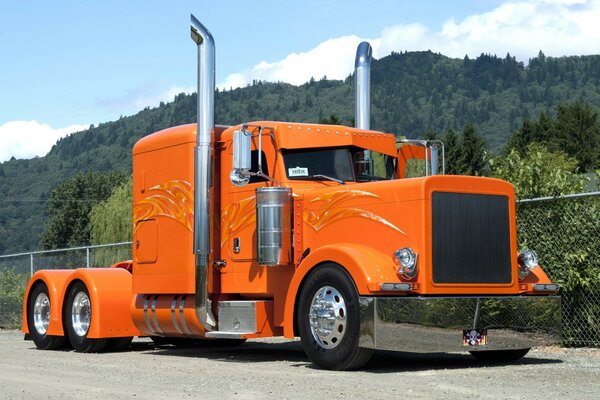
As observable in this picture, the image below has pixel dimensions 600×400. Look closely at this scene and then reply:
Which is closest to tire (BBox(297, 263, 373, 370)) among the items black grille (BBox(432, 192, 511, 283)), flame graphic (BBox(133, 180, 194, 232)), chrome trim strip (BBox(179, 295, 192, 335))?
black grille (BBox(432, 192, 511, 283))

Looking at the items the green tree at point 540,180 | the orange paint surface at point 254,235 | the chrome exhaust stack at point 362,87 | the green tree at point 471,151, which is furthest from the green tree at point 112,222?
the green tree at point 540,180

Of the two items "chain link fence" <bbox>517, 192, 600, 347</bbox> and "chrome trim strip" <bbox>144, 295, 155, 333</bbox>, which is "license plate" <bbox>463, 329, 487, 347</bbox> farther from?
"chrome trim strip" <bbox>144, 295, 155, 333</bbox>

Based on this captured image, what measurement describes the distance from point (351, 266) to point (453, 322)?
124 centimetres

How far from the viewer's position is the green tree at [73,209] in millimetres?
106875

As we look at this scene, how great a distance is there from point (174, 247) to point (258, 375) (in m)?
3.57

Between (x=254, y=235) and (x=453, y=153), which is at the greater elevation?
(x=453, y=153)

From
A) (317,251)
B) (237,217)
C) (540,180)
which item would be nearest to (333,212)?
(317,251)

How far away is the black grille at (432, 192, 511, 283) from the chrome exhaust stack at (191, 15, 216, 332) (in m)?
3.45

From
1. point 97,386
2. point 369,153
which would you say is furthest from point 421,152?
point 97,386

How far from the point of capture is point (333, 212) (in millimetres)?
12133

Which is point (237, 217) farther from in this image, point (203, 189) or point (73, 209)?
point (73, 209)

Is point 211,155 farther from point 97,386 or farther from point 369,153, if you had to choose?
point 97,386

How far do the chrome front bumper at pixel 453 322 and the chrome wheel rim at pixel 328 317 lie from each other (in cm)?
47

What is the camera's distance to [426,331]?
36.3ft
